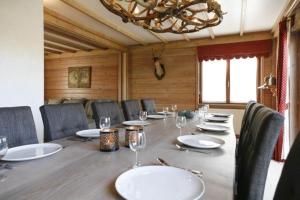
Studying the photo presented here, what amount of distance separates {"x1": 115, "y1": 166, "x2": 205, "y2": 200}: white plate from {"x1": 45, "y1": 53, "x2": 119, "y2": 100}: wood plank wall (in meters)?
5.15

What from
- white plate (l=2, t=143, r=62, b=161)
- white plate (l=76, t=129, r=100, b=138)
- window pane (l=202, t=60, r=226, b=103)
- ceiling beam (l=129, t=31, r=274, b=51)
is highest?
ceiling beam (l=129, t=31, r=274, b=51)

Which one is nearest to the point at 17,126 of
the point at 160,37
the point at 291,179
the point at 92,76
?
the point at 291,179

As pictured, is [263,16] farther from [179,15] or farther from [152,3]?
[152,3]

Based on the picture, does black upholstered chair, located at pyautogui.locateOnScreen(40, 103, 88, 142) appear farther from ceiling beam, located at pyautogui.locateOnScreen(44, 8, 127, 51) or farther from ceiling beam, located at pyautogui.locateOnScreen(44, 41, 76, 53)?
ceiling beam, located at pyautogui.locateOnScreen(44, 41, 76, 53)

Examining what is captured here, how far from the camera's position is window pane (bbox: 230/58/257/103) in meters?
4.81

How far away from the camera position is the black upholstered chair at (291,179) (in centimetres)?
59

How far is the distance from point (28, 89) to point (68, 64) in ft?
13.2

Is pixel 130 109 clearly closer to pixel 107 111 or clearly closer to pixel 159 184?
pixel 107 111

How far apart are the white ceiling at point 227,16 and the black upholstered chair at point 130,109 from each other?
150 centimetres

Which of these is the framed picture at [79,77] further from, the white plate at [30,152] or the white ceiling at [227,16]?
the white plate at [30,152]

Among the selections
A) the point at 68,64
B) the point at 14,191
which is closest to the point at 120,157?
the point at 14,191

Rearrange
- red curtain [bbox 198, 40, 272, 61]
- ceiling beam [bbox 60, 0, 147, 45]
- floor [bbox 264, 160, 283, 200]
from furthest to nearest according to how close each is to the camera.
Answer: red curtain [bbox 198, 40, 272, 61], ceiling beam [bbox 60, 0, 147, 45], floor [bbox 264, 160, 283, 200]

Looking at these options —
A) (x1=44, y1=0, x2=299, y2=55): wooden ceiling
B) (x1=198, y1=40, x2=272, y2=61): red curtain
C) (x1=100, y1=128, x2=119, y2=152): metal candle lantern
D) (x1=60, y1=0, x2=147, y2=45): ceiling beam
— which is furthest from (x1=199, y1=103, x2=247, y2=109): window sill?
(x1=100, y1=128, x2=119, y2=152): metal candle lantern

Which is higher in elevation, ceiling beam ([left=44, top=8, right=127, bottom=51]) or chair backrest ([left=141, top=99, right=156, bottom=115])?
ceiling beam ([left=44, top=8, right=127, bottom=51])
